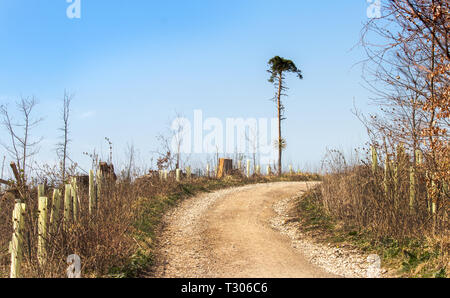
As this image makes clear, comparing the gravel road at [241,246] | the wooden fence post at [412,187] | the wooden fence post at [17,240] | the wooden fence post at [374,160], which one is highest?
the wooden fence post at [374,160]

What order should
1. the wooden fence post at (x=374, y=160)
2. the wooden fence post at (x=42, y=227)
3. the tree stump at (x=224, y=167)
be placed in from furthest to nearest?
the tree stump at (x=224, y=167) < the wooden fence post at (x=374, y=160) < the wooden fence post at (x=42, y=227)

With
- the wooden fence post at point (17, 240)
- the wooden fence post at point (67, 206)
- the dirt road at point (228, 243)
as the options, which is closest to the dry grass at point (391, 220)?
the dirt road at point (228, 243)

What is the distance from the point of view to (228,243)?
11.6 meters

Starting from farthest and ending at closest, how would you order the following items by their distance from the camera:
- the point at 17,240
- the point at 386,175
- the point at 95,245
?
the point at 386,175 < the point at 95,245 < the point at 17,240

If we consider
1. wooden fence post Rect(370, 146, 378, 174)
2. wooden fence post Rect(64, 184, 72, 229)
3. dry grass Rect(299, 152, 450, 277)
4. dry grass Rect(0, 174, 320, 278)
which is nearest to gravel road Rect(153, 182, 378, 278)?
dry grass Rect(0, 174, 320, 278)

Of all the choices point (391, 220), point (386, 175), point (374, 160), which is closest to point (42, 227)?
point (391, 220)

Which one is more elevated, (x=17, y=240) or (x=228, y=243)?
(x=17, y=240)

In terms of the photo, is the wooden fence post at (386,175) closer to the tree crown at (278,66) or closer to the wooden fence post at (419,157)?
the wooden fence post at (419,157)

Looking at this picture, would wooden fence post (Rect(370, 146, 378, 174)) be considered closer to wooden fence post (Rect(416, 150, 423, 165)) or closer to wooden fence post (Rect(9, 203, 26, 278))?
wooden fence post (Rect(416, 150, 423, 165))

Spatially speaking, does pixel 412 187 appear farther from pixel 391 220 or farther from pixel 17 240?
pixel 17 240

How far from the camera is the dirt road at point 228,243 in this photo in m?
9.34

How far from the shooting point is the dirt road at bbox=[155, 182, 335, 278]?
9344 millimetres
